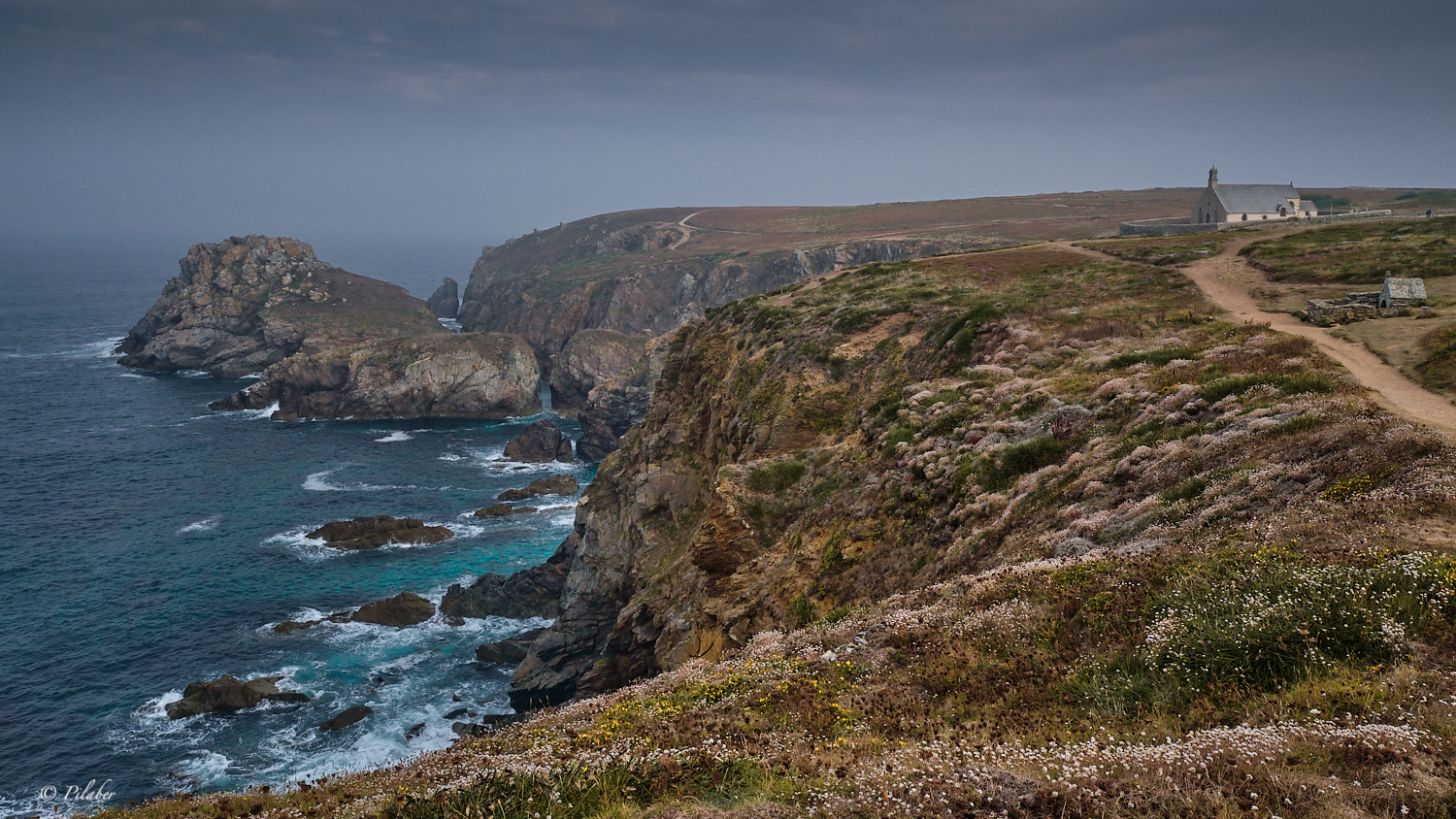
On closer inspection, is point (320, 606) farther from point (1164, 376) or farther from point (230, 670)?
point (1164, 376)

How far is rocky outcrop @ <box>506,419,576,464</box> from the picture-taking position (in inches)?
4217

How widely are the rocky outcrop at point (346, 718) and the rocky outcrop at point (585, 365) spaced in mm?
89895

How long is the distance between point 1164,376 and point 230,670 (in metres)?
61.3

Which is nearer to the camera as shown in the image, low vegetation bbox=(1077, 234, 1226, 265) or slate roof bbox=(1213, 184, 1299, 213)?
low vegetation bbox=(1077, 234, 1226, 265)

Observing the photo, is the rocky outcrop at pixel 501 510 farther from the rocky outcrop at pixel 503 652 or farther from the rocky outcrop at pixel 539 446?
the rocky outcrop at pixel 503 652

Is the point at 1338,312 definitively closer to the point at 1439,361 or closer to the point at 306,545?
the point at 1439,361

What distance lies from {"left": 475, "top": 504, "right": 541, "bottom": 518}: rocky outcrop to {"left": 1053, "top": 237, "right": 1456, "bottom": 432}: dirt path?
69110mm

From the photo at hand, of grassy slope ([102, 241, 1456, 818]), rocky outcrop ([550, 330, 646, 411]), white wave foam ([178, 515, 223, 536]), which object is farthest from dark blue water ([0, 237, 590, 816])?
grassy slope ([102, 241, 1456, 818])

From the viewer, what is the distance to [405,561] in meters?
73.9

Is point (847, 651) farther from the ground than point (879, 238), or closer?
closer

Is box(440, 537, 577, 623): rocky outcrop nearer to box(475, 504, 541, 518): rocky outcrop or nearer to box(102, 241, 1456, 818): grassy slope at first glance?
box(475, 504, 541, 518): rocky outcrop

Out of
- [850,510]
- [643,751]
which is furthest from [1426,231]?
[643,751]

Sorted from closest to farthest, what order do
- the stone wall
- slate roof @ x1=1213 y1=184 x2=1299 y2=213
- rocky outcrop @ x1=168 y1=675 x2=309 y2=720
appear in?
the stone wall
rocky outcrop @ x1=168 y1=675 x2=309 y2=720
slate roof @ x1=1213 y1=184 x2=1299 y2=213

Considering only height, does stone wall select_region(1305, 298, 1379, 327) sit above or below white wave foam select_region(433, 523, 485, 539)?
above
